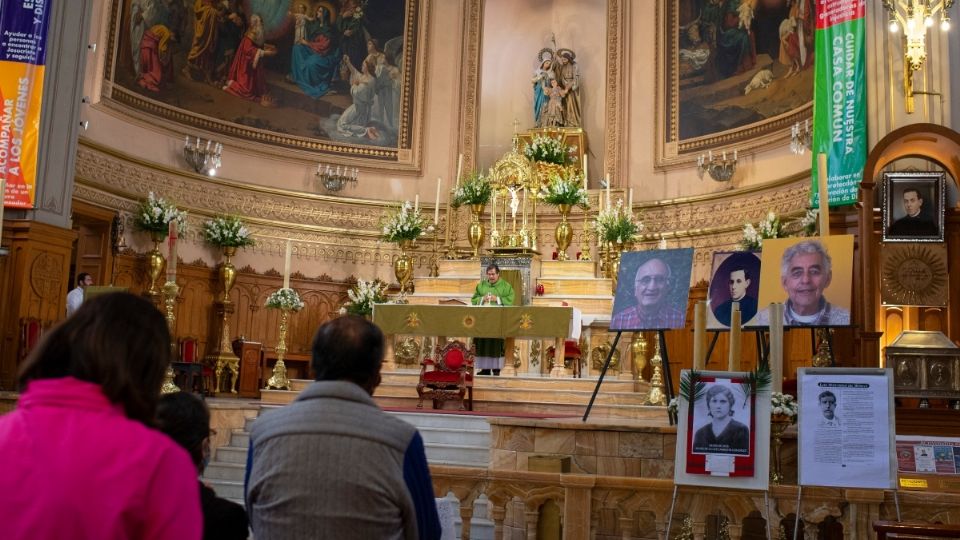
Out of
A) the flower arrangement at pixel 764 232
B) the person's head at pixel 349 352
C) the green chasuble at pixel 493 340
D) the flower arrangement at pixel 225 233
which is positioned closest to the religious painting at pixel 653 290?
the green chasuble at pixel 493 340

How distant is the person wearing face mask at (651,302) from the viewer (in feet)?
26.2

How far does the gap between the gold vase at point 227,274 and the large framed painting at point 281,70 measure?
241 cm

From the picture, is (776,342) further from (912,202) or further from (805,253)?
(912,202)

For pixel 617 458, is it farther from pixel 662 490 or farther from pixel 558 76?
pixel 558 76

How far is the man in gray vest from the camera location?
2.73 meters

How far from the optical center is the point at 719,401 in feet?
18.5

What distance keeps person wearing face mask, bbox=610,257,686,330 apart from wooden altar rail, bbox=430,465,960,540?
222 centimetres

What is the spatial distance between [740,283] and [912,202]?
3.07m

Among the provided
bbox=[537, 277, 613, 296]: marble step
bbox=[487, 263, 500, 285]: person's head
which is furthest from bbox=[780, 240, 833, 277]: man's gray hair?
bbox=[537, 277, 613, 296]: marble step

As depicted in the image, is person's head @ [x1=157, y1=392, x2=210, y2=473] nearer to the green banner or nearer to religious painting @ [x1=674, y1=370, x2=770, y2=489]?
religious painting @ [x1=674, y1=370, x2=770, y2=489]

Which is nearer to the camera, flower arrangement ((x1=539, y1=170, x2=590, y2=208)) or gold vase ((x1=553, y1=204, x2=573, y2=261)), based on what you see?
flower arrangement ((x1=539, y1=170, x2=590, y2=208))

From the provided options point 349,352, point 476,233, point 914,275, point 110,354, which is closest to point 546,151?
point 476,233

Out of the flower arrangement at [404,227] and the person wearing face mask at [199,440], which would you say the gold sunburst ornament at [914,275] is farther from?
the person wearing face mask at [199,440]

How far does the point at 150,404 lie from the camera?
6.13 ft
